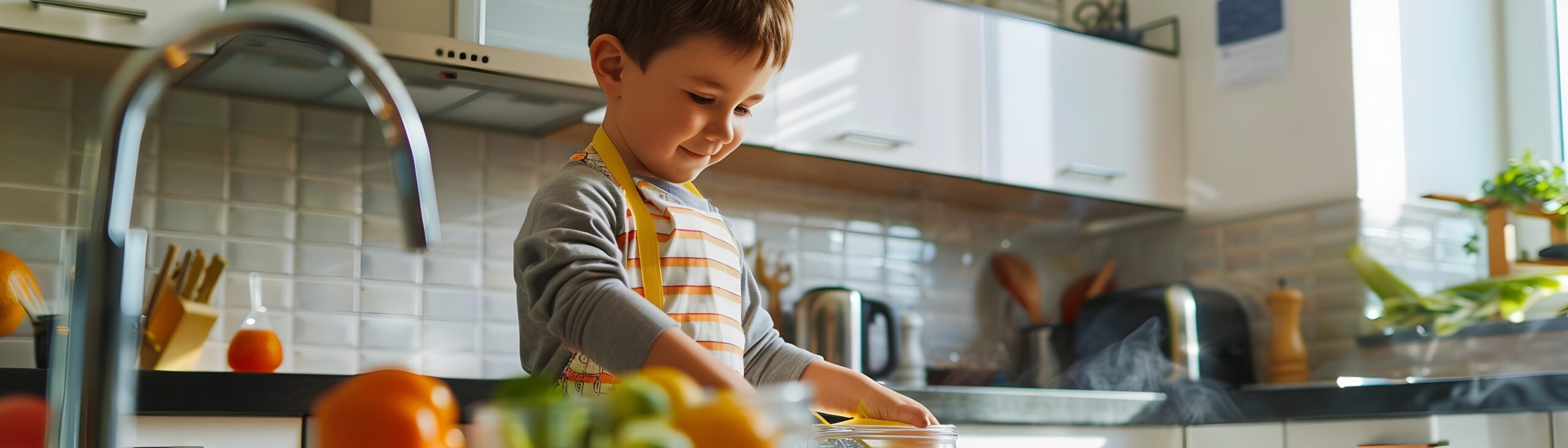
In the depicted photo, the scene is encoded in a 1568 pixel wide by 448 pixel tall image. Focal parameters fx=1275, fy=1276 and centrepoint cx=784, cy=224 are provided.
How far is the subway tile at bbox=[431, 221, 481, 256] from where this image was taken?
234cm

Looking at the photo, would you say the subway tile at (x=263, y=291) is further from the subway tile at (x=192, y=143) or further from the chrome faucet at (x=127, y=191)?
the chrome faucet at (x=127, y=191)

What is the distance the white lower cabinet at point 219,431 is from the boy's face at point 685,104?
83 centimetres

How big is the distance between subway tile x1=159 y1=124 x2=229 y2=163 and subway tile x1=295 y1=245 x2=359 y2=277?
0.67ft

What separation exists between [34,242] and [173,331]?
0.28 meters

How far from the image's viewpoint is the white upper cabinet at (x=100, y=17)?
1.67m

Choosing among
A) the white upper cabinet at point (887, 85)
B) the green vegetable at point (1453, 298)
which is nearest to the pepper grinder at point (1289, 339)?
the green vegetable at point (1453, 298)

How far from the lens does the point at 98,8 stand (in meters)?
1.70

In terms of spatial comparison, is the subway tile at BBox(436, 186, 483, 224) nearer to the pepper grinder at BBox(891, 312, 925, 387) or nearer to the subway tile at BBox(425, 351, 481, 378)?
the subway tile at BBox(425, 351, 481, 378)

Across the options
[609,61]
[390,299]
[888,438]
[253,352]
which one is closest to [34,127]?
[253,352]

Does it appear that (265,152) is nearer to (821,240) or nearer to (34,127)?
(34,127)

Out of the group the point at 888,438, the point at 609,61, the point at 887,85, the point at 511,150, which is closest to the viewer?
the point at 888,438

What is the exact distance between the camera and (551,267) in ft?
2.87

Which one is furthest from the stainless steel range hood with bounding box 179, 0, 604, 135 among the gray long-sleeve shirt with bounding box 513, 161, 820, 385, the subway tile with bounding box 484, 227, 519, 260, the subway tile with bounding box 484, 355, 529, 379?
the gray long-sleeve shirt with bounding box 513, 161, 820, 385

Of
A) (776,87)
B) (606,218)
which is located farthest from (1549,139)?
(606,218)
